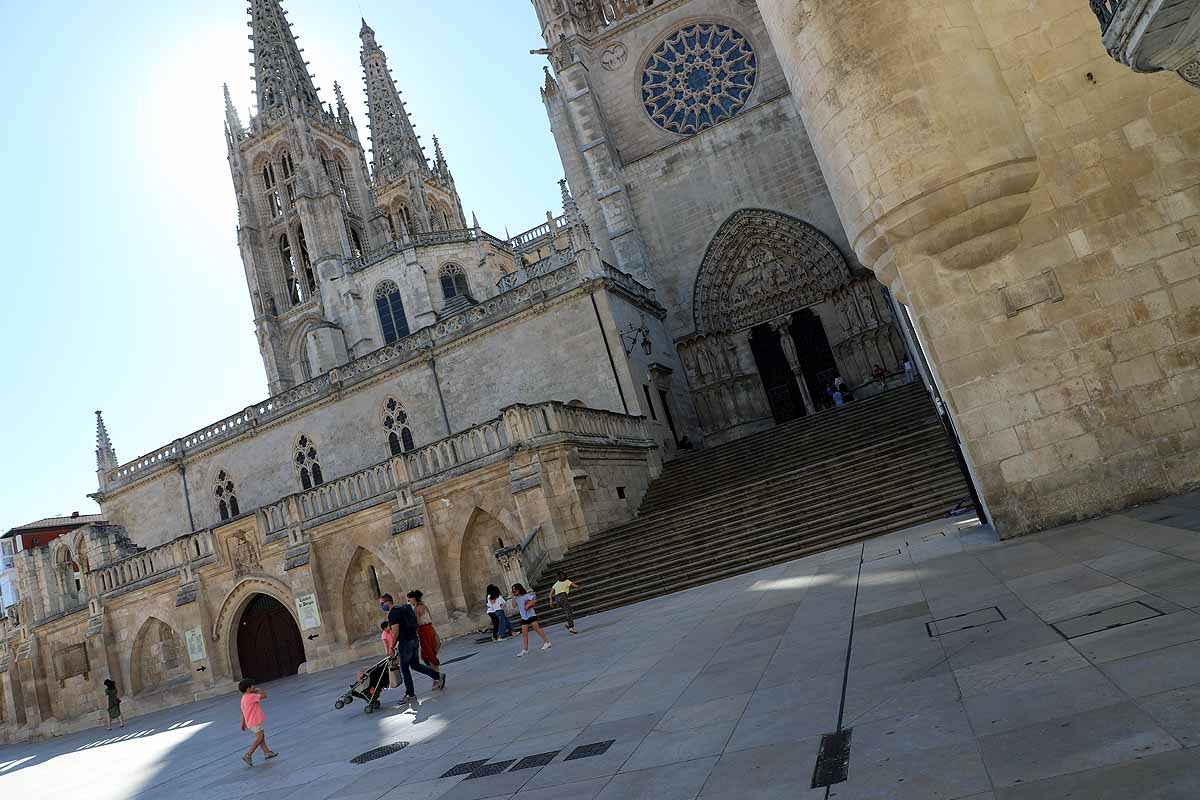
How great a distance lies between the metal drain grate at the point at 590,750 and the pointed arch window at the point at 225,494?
29.9m

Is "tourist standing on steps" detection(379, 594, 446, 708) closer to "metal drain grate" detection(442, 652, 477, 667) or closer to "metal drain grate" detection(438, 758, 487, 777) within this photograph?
"metal drain grate" detection(442, 652, 477, 667)

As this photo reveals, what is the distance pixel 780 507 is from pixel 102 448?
3208 centimetres

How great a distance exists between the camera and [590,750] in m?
5.04

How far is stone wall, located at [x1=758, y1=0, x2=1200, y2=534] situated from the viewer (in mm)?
8305

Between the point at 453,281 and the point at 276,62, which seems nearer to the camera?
the point at 453,281

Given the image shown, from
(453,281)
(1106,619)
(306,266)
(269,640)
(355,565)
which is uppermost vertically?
(306,266)

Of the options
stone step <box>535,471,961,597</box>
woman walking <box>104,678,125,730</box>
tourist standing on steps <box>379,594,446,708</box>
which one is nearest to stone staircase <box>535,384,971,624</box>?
stone step <box>535,471,961,597</box>

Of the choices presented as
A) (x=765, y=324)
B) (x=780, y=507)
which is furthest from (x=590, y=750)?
(x=765, y=324)

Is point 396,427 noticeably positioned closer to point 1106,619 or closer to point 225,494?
point 225,494

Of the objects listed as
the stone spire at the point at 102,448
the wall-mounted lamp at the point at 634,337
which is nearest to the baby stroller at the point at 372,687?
the wall-mounted lamp at the point at 634,337

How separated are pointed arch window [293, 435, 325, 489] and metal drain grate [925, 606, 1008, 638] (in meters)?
27.2

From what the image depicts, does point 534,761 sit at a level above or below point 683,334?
below

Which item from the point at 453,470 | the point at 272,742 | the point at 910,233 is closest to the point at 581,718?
the point at 272,742

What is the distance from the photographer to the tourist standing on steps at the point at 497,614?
13.6 m
